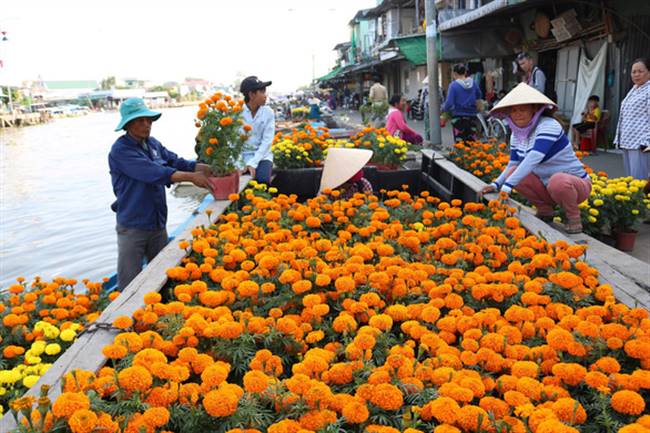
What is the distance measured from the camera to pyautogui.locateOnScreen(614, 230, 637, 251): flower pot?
4301mm

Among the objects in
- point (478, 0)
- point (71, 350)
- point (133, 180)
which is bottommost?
point (71, 350)

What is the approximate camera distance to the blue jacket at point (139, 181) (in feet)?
11.5

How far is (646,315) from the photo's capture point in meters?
1.87

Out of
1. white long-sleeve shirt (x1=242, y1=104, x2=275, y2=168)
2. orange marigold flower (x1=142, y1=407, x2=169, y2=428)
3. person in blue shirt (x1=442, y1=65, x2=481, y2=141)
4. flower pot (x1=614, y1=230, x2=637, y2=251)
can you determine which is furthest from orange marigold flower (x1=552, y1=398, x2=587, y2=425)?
person in blue shirt (x1=442, y1=65, x2=481, y2=141)

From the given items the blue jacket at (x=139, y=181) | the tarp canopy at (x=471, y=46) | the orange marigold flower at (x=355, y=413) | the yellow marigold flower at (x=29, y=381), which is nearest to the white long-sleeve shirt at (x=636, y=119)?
the blue jacket at (x=139, y=181)

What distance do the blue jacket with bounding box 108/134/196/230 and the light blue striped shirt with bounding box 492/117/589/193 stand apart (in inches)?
94.7

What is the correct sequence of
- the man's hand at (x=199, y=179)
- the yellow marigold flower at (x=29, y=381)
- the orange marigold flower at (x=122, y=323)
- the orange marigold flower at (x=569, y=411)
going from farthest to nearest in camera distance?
the man's hand at (x=199, y=179) < the yellow marigold flower at (x=29, y=381) < the orange marigold flower at (x=122, y=323) < the orange marigold flower at (x=569, y=411)

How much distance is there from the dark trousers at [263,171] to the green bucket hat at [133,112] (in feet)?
5.24

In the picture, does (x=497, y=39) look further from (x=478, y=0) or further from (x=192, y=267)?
(x=192, y=267)

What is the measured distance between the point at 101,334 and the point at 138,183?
1849 millimetres

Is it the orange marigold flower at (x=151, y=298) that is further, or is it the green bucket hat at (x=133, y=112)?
the green bucket hat at (x=133, y=112)

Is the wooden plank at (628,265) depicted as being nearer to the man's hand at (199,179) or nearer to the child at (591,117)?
the man's hand at (199,179)

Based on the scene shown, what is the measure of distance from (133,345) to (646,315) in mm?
1793

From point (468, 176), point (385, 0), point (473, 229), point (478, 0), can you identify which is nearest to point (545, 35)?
point (478, 0)
